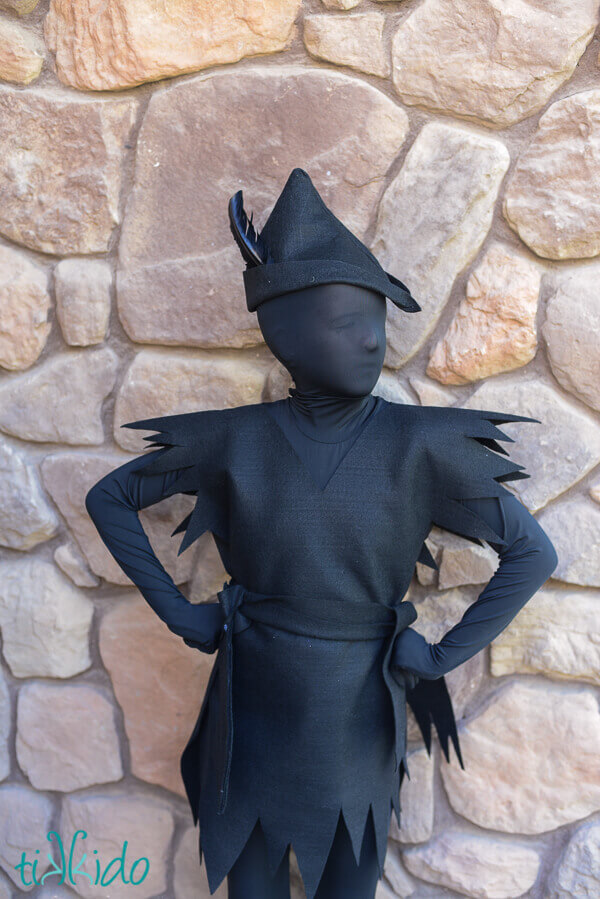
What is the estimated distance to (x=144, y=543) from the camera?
1231 millimetres

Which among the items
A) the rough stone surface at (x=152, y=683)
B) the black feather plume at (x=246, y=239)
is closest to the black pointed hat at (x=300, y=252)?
the black feather plume at (x=246, y=239)

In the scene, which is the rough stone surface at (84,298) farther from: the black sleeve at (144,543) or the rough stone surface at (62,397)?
the black sleeve at (144,543)

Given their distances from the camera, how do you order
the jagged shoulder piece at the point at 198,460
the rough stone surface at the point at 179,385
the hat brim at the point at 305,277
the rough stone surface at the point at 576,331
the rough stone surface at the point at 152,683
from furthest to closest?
the rough stone surface at the point at 152,683 < the rough stone surface at the point at 179,385 < the rough stone surface at the point at 576,331 < the jagged shoulder piece at the point at 198,460 < the hat brim at the point at 305,277

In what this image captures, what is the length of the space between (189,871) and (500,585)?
3.14 ft

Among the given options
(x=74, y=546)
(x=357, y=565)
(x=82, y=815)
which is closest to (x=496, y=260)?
(x=357, y=565)

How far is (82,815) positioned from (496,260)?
4.57 ft

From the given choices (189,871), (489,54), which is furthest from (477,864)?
(489,54)

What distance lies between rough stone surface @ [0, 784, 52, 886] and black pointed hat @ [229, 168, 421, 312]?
1.19m

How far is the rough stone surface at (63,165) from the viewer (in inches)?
56.1

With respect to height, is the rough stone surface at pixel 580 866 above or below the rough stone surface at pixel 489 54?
below

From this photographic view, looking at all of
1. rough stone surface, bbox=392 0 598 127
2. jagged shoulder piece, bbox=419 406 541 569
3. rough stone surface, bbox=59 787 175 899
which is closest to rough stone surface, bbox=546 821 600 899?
jagged shoulder piece, bbox=419 406 541 569

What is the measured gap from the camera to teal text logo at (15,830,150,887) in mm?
1580

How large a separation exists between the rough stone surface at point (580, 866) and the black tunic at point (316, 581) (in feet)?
1.42

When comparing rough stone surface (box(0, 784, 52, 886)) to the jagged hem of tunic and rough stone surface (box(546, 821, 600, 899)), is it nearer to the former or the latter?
the jagged hem of tunic
